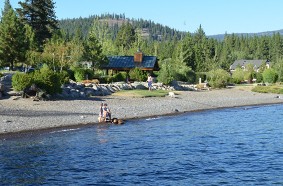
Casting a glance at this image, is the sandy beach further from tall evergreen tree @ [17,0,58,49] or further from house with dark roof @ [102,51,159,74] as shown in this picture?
tall evergreen tree @ [17,0,58,49]

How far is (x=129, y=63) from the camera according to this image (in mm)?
70188

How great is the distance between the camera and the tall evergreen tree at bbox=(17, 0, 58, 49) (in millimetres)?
70875

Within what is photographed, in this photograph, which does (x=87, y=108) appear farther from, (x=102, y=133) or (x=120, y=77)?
(x=120, y=77)

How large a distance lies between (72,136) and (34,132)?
110 inches

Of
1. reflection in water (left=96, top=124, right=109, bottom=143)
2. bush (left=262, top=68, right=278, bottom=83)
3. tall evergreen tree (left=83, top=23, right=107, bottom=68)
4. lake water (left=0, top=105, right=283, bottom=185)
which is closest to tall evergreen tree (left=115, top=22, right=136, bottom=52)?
bush (left=262, top=68, right=278, bottom=83)

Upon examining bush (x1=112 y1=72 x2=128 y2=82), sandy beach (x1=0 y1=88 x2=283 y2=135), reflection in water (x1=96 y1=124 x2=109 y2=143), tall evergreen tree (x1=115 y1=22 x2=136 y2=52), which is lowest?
reflection in water (x1=96 y1=124 x2=109 y2=143)

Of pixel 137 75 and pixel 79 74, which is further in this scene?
pixel 137 75

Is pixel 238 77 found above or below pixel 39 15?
below

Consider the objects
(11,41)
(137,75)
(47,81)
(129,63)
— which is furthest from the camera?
(129,63)

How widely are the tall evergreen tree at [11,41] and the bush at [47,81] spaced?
16595mm

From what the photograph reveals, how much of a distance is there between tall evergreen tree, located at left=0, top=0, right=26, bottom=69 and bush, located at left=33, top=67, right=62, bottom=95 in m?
16.6

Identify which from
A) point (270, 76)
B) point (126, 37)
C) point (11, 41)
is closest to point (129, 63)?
point (11, 41)

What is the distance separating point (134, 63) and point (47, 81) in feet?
101

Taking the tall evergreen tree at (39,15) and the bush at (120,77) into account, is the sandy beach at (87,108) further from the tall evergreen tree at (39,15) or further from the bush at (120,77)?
the tall evergreen tree at (39,15)
